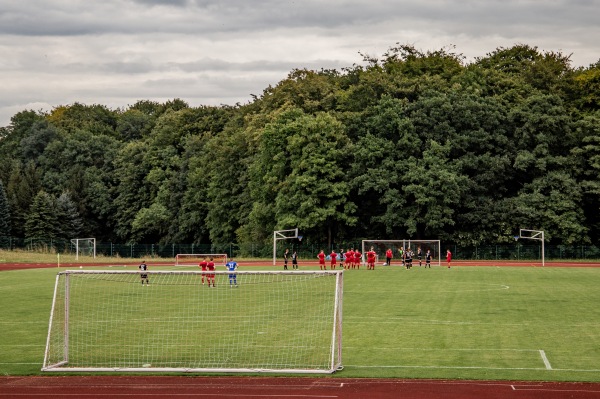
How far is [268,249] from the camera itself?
82.0 metres

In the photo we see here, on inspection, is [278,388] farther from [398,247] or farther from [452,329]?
[398,247]

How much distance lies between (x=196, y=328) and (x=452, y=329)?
26.1 feet

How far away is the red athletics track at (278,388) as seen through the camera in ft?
56.5

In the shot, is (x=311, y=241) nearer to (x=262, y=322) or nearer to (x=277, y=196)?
(x=277, y=196)

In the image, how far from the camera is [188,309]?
32531 mm

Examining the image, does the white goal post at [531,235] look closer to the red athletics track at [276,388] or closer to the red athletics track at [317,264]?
the red athletics track at [317,264]

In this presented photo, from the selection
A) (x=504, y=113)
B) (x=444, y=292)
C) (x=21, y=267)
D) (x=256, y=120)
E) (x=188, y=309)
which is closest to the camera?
(x=188, y=309)

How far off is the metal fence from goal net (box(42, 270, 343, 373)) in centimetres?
3988

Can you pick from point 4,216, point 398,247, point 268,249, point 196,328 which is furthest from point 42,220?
point 196,328

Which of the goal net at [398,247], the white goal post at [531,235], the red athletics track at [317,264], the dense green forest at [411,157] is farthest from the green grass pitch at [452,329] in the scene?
the dense green forest at [411,157]

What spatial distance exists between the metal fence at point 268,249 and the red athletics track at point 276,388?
6046 cm

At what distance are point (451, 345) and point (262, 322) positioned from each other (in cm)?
720

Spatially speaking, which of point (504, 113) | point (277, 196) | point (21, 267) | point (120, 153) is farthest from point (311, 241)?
point (120, 153)

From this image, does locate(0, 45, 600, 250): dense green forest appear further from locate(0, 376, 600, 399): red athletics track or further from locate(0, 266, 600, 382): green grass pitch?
locate(0, 376, 600, 399): red athletics track
